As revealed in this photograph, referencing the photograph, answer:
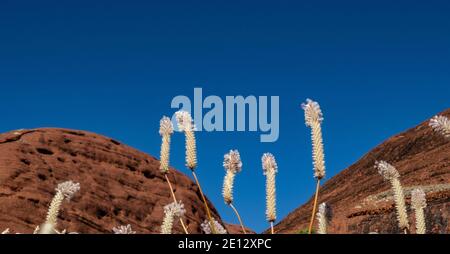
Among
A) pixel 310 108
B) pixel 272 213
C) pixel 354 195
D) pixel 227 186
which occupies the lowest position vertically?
pixel 272 213

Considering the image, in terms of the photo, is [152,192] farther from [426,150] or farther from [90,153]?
[426,150]

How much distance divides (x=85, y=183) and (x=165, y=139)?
27.5 m

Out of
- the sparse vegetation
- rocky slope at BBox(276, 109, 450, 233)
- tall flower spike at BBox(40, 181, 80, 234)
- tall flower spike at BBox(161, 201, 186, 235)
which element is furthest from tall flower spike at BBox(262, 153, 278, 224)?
rocky slope at BBox(276, 109, 450, 233)

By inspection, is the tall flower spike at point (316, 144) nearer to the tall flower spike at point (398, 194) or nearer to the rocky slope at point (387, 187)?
the tall flower spike at point (398, 194)

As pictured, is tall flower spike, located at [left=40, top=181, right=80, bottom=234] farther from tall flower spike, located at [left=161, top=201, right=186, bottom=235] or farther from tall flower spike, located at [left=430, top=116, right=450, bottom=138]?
tall flower spike, located at [left=430, top=116, right=450, bottom=138]

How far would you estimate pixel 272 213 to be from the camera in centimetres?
357

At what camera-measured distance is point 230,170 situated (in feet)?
13.6

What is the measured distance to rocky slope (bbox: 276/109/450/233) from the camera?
23234 mm

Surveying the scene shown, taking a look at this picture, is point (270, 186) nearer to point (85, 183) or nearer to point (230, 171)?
point (230, 171)

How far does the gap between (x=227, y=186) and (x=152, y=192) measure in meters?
31.6

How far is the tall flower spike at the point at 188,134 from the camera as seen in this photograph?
417cm

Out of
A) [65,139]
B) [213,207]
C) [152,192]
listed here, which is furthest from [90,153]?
[213,207]

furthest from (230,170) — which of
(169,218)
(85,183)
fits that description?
(85,183)
